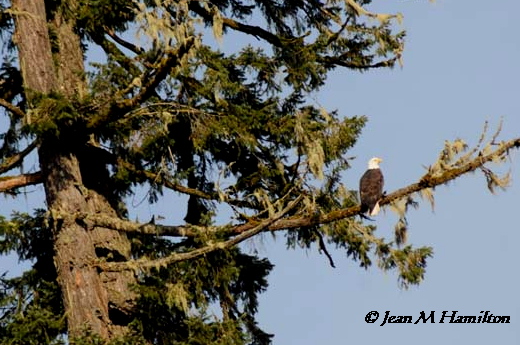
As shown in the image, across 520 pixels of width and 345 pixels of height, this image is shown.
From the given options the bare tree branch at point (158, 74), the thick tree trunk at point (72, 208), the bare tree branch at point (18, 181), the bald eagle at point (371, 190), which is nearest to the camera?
the bare tree branch at point (158, 74)

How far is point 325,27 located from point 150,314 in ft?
16.6

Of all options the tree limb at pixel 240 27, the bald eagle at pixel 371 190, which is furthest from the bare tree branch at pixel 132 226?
the tree limb at pixel 240 27

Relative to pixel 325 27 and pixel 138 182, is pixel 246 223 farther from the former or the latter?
pixel 325 27

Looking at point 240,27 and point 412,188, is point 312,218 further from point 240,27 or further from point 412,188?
point 240,27

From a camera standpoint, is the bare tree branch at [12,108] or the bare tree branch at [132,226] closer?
the bare tree branch at [132,226]

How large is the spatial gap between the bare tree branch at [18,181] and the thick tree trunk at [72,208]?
0.16m

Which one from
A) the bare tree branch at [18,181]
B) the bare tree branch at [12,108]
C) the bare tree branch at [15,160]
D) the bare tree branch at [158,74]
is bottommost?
the bare tree branch at [158,74]

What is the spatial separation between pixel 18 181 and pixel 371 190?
158 inches

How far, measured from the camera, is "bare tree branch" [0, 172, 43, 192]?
13.5 meters

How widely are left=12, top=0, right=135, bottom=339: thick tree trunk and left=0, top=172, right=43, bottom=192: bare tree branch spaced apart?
16cm

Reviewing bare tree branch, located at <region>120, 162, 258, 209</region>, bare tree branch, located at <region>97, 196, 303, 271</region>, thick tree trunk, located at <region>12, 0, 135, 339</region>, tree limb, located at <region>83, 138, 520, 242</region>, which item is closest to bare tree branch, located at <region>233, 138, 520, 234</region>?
tree limb, located at <region>83, 138, 520, 242</region>

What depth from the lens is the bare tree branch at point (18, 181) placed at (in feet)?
44.2

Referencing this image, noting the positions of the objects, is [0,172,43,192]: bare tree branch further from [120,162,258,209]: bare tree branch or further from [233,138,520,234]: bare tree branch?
[233,138,520,234]: bare tree branch

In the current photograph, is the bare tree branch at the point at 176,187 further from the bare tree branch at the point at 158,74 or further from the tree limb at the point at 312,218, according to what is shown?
the bare tree branch at the point at 158,74
